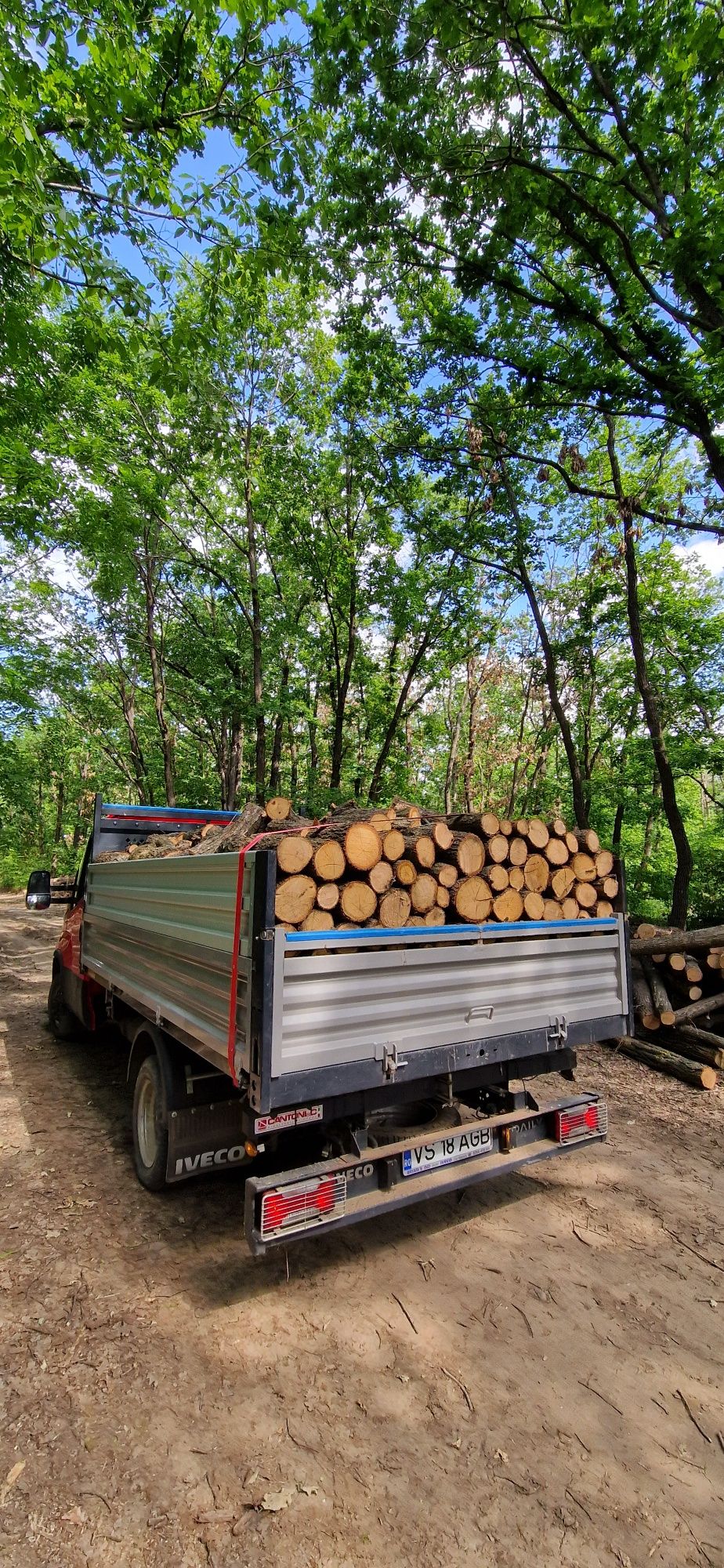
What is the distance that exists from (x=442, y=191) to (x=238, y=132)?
317cm

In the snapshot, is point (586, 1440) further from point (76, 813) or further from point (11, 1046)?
point (76, 813)

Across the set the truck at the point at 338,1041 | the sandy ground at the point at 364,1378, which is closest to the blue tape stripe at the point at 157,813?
the truck at the point at 338,1041

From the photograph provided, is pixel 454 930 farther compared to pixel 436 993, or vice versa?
pixel 454 930

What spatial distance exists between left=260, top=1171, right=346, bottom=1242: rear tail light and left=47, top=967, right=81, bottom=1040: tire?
14.7 ft

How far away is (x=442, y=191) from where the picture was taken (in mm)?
7141

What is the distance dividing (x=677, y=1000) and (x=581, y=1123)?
3.61 metres

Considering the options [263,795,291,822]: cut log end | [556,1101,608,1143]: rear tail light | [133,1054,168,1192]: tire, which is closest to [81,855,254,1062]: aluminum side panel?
[133,1054,168,1192]: tire

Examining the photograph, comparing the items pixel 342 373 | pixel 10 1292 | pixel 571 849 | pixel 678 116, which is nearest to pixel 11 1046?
pixel 10 1292

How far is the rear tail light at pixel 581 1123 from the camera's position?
3553 mm

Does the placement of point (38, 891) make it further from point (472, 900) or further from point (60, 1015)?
point (472, 900)

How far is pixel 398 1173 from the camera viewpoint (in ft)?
9.50

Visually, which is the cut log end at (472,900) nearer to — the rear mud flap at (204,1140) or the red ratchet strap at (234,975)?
the red ratchet strap at (234,975)

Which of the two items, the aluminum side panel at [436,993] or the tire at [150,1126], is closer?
the aluminum side panel at [436,993]

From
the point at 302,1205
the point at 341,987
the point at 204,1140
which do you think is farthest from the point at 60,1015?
the point at 341,987
